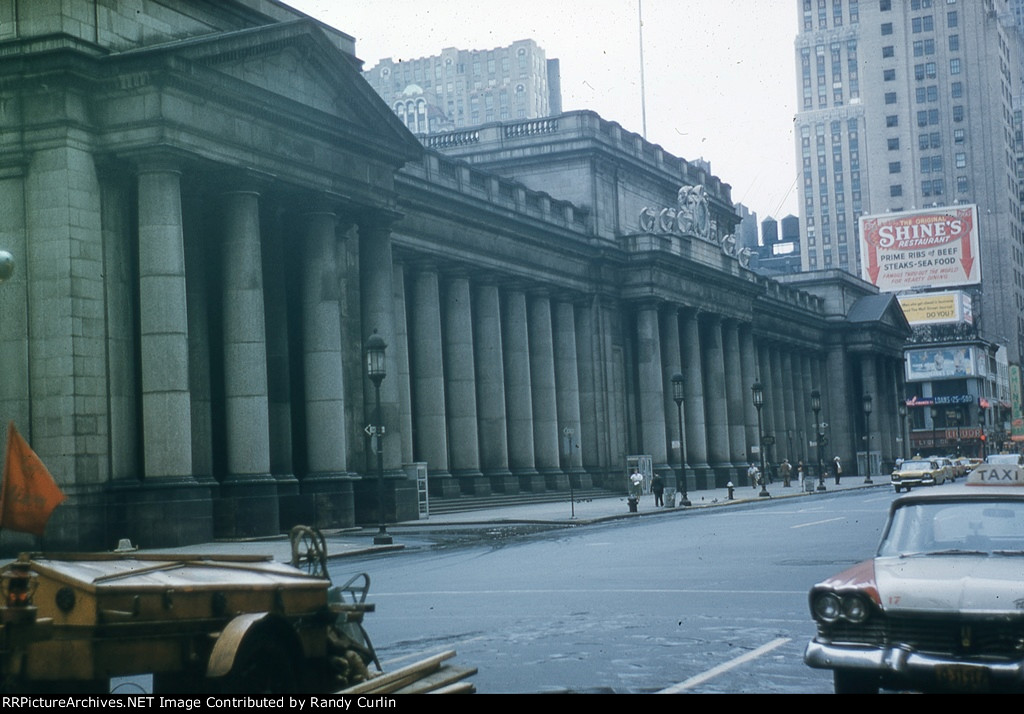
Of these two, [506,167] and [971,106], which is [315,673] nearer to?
[506,167]

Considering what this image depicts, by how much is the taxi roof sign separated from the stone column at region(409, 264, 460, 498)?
46449mm

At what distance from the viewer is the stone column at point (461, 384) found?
201 feet

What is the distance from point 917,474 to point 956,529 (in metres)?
58.2

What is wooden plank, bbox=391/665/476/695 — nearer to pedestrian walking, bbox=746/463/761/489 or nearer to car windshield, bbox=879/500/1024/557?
car windshield, bbox=879/500/1024/557

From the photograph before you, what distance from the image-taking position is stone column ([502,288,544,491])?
66688mm

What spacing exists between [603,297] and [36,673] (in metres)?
68.3

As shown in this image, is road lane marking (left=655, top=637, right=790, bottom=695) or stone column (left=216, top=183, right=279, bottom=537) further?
stone column (left=216, top=183, right=279, bottom=537)

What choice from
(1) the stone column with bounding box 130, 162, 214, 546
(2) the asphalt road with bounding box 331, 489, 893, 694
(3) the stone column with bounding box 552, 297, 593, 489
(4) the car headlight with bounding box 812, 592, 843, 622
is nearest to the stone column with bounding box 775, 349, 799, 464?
(3) the stone column with bounding box 552, 297, 593, 489

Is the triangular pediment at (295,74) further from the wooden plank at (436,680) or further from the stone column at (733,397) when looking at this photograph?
the stone column at (733,397)

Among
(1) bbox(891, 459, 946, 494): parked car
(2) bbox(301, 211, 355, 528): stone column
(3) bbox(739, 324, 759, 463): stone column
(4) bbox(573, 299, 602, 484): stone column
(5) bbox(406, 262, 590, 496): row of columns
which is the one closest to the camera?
(2) bbox(301, 211, 355, 528): stone column

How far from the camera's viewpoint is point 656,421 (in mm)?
78375

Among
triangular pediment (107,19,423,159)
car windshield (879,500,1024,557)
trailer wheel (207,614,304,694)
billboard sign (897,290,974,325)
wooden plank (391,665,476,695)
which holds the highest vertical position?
billboard sign (897,290,974,325)

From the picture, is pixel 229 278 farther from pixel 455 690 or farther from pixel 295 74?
pixel 455 690

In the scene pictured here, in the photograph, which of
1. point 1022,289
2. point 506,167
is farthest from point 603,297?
point 1022,289
